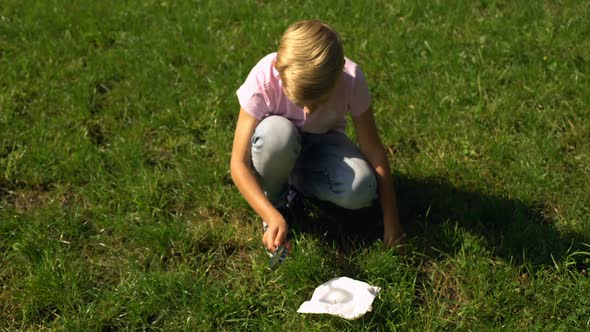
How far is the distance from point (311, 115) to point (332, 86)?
42 centimetres

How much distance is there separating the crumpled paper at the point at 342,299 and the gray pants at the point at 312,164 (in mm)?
337

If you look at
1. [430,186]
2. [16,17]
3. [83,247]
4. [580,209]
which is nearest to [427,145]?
[430,186]

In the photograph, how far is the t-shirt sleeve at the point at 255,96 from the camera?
9.75 feet

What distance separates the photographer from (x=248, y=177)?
116 inches

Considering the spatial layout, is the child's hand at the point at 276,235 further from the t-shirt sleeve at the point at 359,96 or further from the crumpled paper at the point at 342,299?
the t-shirt sleeve at the point at 359,96

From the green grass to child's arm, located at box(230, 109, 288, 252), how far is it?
0.98 feet

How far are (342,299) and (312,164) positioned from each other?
0.65m

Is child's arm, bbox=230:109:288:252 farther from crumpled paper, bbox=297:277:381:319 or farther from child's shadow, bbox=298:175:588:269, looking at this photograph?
child's shadow, bbox=298:175:588:269

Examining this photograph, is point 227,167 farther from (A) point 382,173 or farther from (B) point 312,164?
(A) point 382,173

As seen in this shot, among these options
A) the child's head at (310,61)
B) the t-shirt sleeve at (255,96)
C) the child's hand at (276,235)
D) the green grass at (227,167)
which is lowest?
the green grass at (227,167)

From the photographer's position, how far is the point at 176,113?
4000mm

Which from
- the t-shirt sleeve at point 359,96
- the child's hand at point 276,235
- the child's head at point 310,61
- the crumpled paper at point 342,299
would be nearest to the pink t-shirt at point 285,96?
the t-shirt sleeve at point 359,96

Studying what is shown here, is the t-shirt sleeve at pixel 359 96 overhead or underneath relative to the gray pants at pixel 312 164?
overhead

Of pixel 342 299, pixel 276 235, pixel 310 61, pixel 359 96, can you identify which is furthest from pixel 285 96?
pixel 342 299
